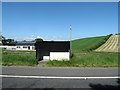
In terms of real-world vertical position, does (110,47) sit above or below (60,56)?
above

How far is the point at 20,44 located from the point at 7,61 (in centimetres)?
5448

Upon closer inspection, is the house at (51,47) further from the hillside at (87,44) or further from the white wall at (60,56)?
the hillside at (87,44)

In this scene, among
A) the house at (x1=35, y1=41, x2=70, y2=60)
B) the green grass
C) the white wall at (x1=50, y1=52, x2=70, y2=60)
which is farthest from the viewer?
the green grass

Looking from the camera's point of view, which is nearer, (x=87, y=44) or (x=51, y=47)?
(x=51, y=47)

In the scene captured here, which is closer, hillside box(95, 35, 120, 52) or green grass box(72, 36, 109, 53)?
hillside box(95, 35, 120, 52)

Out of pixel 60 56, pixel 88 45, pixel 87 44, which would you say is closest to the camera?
pixel 60 56

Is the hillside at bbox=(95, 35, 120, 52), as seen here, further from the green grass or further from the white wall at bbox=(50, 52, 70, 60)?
the white wall at bbox=(50, 52, 70, 60)

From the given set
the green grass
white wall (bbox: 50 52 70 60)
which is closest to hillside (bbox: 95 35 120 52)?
the green grass

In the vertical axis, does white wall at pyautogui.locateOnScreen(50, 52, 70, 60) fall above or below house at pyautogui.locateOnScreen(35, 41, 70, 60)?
below

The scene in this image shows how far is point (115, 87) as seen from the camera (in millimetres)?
6082

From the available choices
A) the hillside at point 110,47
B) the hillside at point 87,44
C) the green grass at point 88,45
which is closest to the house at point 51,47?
the green grass at point 88,45

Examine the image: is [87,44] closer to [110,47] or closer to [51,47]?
[110,47]

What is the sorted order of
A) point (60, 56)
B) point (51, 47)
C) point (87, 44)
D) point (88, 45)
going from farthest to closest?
point (87, 44), point (88, 45), point (51, 47), point (60, 56)

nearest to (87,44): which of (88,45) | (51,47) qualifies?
(88,45)
